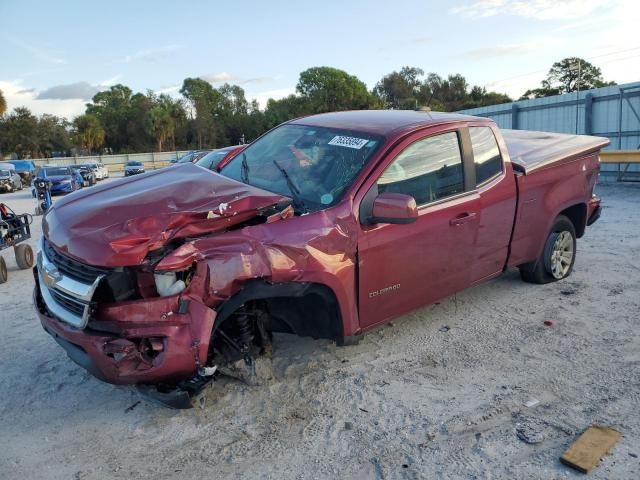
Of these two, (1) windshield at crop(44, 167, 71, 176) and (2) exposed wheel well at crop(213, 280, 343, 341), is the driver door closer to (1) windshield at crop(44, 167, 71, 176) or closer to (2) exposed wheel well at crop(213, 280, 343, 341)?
(2) exposed wheel well at crop(213, 280, 343, 341)

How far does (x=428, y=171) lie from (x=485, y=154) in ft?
2.68

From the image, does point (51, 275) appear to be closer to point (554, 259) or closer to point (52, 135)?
point (554, 259)

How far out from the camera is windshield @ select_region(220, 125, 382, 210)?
374cm

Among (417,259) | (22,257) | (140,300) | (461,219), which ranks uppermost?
(461,219)

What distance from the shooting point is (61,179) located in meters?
22.6

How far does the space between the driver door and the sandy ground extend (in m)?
0.53

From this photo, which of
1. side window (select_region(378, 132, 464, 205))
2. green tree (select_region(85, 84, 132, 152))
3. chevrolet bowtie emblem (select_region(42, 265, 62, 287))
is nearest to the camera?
chevrolet bowtie emblem (select_region(42, 265, 62, 287))

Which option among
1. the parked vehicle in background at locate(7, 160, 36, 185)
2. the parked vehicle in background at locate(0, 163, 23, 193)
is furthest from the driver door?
the parked vehicle in background at locate(7, 160, 36, 185)

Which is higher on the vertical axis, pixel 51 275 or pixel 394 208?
pixel 394 208

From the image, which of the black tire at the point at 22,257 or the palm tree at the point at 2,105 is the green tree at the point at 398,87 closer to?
the palm tree at the point at 2,105

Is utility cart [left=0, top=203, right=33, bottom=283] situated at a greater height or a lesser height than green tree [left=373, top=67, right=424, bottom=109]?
lesser

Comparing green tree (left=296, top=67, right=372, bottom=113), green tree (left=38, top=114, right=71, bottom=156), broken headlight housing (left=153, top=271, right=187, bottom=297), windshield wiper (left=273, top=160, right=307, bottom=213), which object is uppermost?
green tree (left=296, top=67, right=372, bottom=113)

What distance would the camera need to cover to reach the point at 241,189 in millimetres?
3537

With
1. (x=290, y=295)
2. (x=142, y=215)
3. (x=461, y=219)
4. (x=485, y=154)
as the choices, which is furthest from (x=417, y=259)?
(x=142, y=215)
